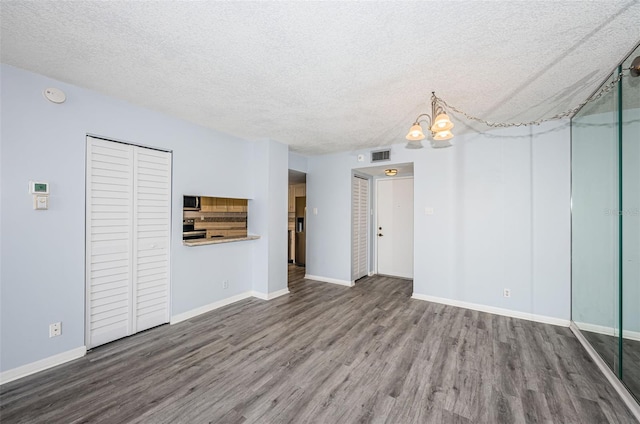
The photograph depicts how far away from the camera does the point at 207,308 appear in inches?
147

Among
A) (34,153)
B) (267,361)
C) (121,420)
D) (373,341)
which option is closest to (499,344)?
(373,341)

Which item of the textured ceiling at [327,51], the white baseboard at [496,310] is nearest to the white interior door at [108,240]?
the textured ceiling at [327,51]

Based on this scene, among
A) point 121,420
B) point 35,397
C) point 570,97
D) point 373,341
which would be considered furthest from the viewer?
point 373,341

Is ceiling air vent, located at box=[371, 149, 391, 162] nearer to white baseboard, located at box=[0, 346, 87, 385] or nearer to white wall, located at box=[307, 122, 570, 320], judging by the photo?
white wall, located at box=[307, 122, 570, 320]

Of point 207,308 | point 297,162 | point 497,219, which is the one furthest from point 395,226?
point 207,308

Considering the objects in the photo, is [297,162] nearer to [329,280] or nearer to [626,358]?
[329,280]

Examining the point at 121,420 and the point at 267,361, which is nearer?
the point at 121,420

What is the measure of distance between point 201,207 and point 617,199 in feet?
14.6

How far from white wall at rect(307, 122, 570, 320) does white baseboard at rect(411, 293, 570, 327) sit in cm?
5

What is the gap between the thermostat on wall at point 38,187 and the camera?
228cm

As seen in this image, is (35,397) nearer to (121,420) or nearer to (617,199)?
(121,420)

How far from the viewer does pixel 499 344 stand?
2.86m

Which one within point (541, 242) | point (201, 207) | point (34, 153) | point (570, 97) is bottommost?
point (541, 242)

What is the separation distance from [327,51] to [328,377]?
8.75 feet
